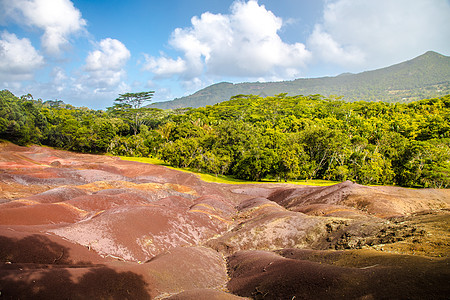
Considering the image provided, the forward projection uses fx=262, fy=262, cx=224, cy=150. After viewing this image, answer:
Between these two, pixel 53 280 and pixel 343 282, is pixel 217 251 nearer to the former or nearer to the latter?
pixel 343 282

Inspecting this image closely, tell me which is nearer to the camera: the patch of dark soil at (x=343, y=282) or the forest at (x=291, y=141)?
the patch of dark soil at (x=343, y=282)

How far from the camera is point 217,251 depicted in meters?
14.8

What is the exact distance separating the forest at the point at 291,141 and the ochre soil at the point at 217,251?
54.9 ft

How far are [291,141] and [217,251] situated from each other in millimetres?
33220

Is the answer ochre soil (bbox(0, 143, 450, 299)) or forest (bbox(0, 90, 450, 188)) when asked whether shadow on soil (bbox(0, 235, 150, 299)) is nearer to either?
ochre soil (bbox(0, 143, 450, 299))

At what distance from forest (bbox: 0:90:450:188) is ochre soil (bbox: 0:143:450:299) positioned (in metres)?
16.7

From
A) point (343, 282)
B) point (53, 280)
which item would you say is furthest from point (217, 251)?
point (53, 280)

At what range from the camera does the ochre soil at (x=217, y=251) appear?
267 inches

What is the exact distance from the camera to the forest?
40219 mm

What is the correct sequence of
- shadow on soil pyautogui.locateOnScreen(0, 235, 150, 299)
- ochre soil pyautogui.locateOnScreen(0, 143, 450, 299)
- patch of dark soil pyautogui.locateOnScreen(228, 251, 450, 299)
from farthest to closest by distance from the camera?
ochre soil pyautogui.locateOnScreen(0, 143, 450, 299) < shadow on soil pyautogui.locateOnScreen(0, 235, 150, 299) < patch of dark soil pyautogui.locateOnScreen(228, 251, 450, 299)

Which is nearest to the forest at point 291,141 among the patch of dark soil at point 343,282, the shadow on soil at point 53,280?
the patch of dark soil at point 343,282

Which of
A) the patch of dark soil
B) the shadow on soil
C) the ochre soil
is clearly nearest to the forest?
the ochre soil

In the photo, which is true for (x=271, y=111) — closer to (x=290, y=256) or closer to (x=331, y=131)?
(x=331, y=131)

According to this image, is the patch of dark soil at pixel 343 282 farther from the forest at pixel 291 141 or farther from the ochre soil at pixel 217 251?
the forest at pixel 291 141
